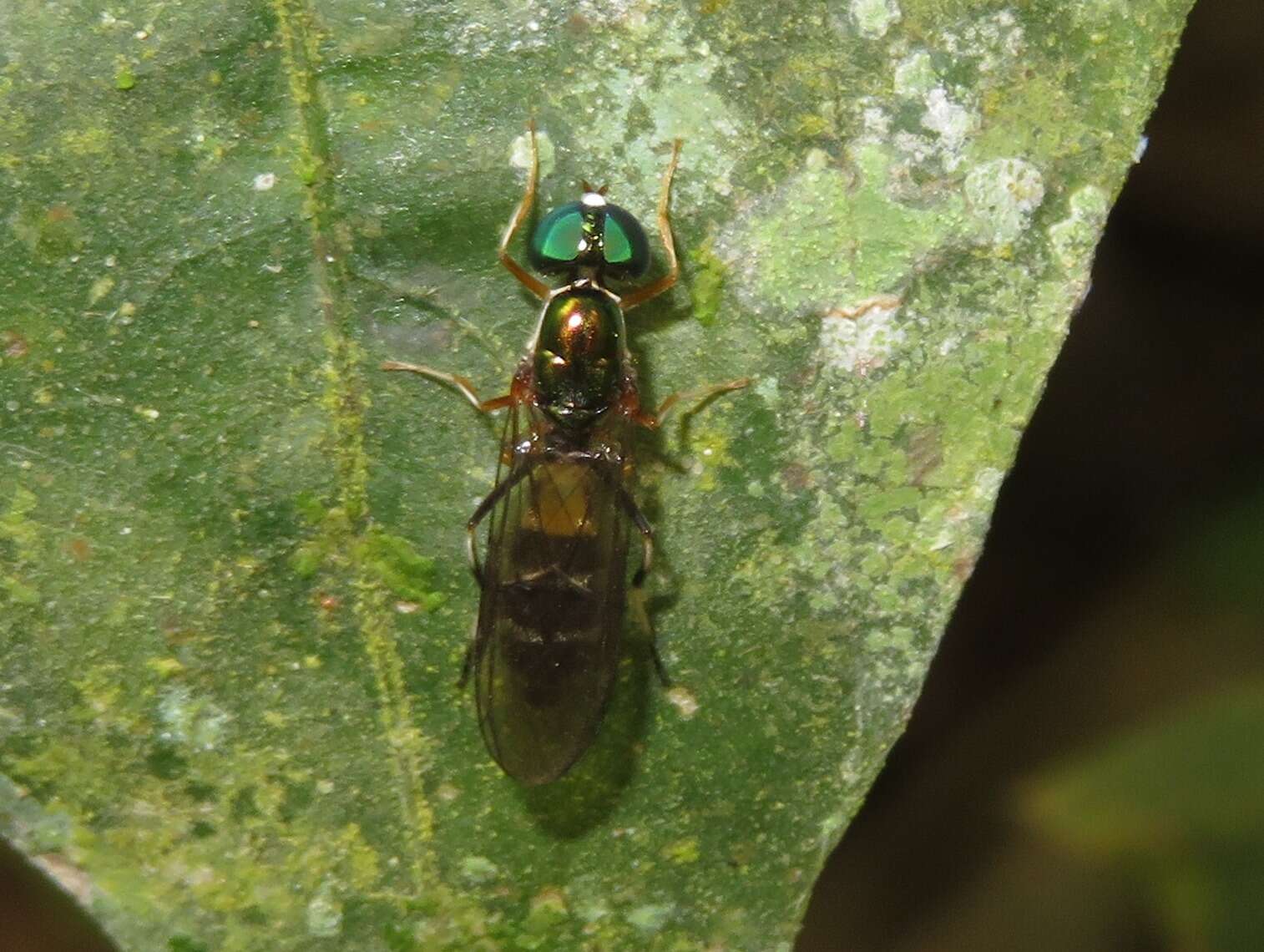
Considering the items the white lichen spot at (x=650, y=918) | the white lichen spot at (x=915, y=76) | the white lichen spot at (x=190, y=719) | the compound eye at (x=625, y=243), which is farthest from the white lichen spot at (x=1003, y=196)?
the white lichen spot at (x=190, y=719)

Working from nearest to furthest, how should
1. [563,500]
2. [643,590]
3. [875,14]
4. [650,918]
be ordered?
[875,14] → [650,918] → [643,590] → [563,500]

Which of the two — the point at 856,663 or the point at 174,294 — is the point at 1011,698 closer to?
the point at 856,663

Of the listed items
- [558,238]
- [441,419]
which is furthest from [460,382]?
[558,238]

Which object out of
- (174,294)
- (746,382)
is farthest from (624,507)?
(174,294)

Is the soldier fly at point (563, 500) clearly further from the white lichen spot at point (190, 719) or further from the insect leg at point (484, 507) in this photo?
the white lichen spot at point (190, 719)

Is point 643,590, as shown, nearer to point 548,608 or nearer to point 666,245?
point 548,608

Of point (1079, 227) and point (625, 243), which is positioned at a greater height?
point (1079, 227)

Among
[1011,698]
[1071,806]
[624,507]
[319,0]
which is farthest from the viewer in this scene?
[1011,698]
